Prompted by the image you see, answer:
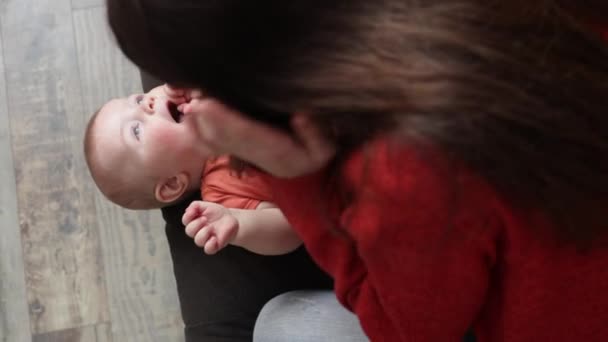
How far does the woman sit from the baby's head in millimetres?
550

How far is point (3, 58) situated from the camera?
1.38m

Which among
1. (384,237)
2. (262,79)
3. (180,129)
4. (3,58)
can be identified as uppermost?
(262,79)

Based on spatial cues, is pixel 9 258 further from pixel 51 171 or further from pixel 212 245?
pixel 212 245

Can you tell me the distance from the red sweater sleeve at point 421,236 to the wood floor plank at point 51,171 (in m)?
0.81

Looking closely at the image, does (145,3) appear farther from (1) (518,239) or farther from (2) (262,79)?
(1) (518,239)

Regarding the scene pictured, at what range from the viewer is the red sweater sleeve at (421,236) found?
46 cm

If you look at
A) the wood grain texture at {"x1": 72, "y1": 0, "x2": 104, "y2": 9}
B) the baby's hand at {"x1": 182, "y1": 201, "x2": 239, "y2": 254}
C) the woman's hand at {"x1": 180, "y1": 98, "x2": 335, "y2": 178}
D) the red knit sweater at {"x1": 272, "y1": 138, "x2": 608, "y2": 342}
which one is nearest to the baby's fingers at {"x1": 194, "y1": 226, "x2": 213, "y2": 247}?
the baby's hand at {"x1": 182, "y1": 201, "x2": 239, "y2": 254}

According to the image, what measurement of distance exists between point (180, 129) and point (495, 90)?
721 millimetres

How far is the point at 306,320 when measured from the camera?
92 centimetres

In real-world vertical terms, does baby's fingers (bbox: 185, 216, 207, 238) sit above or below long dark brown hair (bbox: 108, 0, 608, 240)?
below

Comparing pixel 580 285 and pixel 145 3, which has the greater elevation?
pixel 145 3

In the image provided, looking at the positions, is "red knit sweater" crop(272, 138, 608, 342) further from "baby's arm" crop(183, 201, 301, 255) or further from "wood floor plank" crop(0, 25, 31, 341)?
"wood floor plank" crop(0, 25, 31, 341)

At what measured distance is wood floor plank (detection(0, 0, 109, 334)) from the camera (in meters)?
1.28

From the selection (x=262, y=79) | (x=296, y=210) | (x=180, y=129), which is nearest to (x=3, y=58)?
(x=180, y=129)
